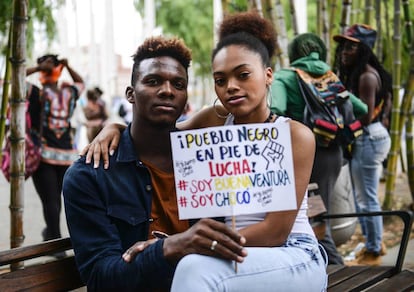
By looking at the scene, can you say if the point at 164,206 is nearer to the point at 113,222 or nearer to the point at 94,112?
the point at 113,222

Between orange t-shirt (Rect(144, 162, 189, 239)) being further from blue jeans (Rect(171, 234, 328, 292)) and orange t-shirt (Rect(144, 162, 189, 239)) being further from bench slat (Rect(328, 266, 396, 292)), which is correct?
bench slat (Rect(328, 266, 396, 292))

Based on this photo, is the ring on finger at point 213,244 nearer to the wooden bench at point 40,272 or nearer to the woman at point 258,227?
the woman at point 258,227

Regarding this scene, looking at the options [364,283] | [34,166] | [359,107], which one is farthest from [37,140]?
[364,283]

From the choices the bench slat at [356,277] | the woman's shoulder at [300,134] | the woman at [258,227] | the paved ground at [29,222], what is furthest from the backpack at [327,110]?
the paved ground at [29,222]

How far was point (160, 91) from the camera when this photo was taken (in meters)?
2.99

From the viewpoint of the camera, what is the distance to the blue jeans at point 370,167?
20.1 ft

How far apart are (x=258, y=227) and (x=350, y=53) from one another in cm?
374

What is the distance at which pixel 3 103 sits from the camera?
617cm

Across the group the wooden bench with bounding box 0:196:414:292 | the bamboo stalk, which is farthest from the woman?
the bamboo stalk

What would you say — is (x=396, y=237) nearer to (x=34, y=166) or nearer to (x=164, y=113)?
(x=34, y=166)

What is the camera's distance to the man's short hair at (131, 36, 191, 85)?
3.13 m

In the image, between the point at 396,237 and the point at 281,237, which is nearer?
the point at 281,237

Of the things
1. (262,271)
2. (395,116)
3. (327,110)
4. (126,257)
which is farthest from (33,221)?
(262,271)

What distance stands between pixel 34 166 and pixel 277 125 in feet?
13.7
